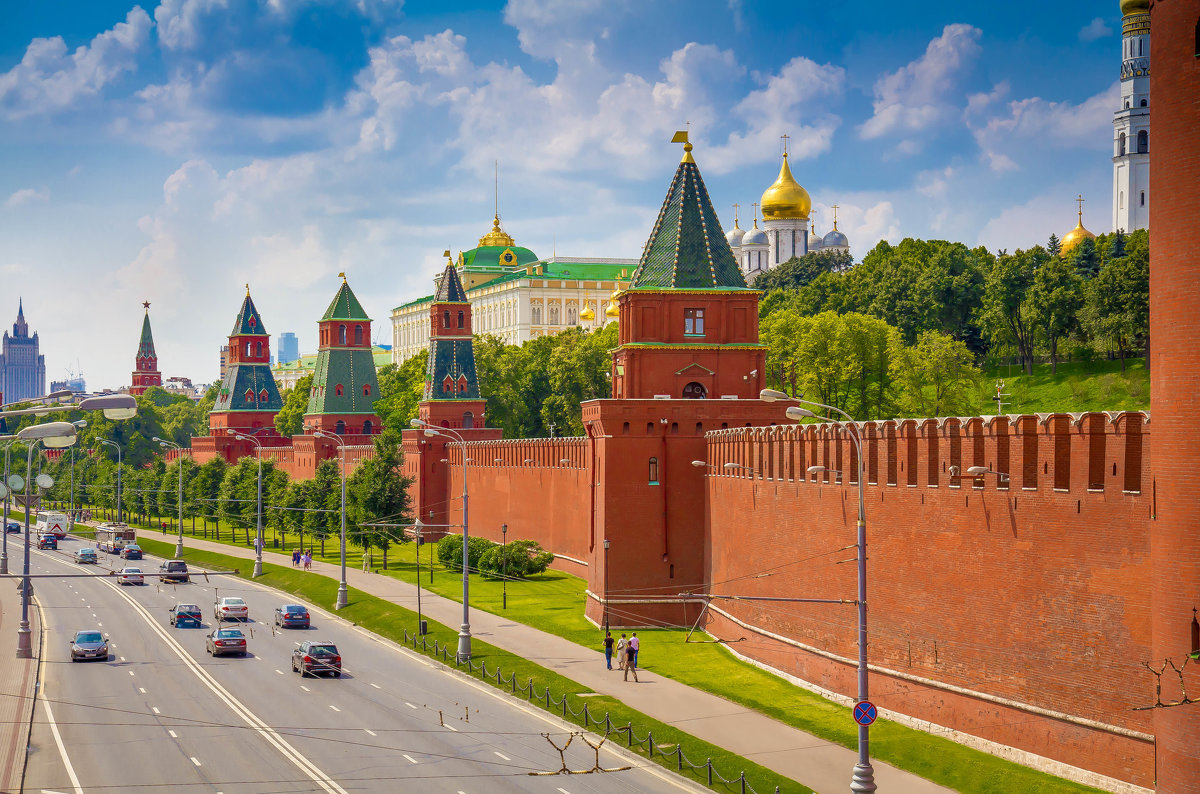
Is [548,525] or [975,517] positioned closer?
[975,517]

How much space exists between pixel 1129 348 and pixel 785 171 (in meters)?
78.7

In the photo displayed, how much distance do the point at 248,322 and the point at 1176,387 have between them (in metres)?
107

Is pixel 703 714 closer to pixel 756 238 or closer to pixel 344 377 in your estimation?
pixel 344 377

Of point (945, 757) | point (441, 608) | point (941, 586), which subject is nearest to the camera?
point (945, 757)

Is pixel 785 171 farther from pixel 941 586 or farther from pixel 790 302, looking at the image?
pixel 941 586

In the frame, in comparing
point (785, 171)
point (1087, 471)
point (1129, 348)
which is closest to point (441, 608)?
point (1087, 471)

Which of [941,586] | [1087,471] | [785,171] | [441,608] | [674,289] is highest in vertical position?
[785,171]

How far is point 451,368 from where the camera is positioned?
294 ft

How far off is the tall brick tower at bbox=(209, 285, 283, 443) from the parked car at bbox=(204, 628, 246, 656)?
76.2 meters

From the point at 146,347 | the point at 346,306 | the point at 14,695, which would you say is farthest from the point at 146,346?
the point at 14,695

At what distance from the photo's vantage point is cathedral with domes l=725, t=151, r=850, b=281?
159 metres

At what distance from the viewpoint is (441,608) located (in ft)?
184

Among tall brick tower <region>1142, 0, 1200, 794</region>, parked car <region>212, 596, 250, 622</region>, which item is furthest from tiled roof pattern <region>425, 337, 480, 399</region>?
tall brick tower <region>1142, 0, 1200, 794</region>

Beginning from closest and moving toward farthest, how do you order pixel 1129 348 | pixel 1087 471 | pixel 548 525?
1. pixel 1087 471
2. pixel 548 525
3. pixel 1129 348
